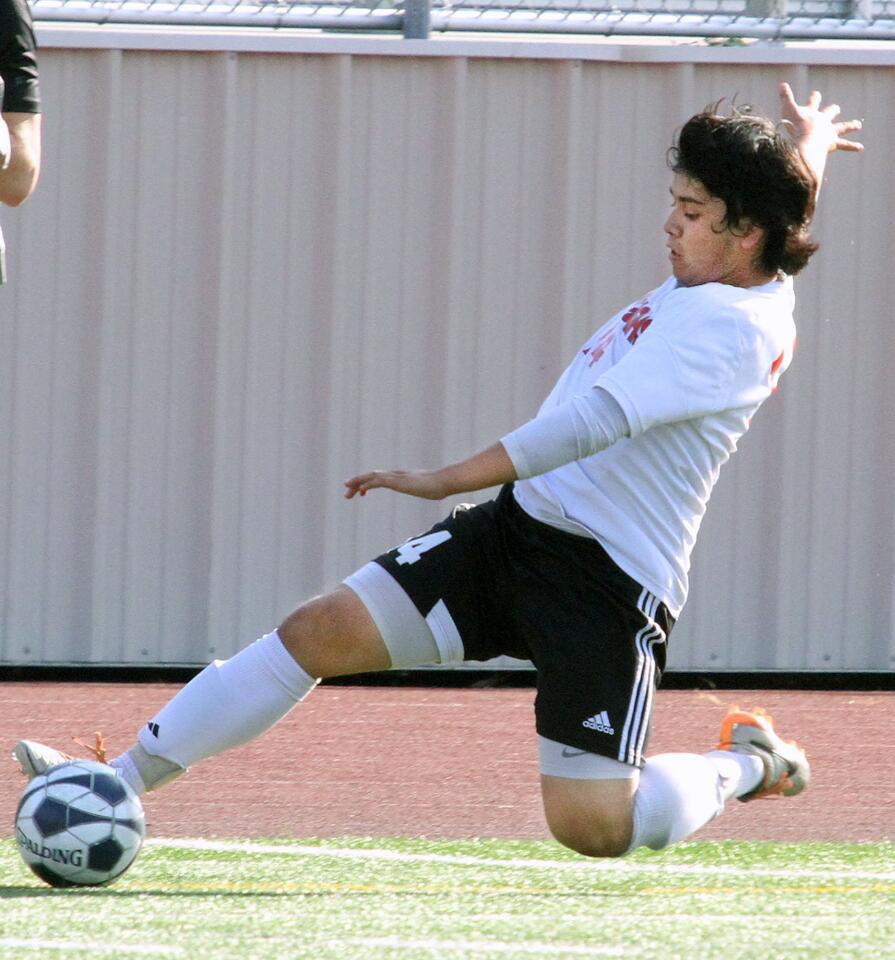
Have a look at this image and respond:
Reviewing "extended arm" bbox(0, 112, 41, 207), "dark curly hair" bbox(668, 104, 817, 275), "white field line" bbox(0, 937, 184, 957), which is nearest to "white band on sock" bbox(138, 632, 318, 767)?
"white field line" bbox(0, 937, 184, 957)

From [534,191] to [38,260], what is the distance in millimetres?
2032

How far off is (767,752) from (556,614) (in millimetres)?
697

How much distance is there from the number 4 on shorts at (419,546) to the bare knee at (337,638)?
0.15m

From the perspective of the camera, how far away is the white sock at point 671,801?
4.05m

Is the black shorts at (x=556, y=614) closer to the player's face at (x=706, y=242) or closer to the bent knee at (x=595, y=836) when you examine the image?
the bent knee at (x=595, y=836)

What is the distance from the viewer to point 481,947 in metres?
3.30

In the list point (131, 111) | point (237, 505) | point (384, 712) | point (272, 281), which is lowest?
point (384, 712)

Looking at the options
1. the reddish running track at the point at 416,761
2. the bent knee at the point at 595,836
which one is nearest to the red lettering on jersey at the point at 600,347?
the bent knee at the point at 595,836

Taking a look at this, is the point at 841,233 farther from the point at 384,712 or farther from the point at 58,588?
the point at 58,588

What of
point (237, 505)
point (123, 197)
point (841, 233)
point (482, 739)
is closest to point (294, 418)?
point (237, 505)

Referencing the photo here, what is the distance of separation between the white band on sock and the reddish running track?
0.93 meters

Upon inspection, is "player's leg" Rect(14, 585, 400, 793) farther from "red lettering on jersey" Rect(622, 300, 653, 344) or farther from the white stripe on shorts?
"red lettering on jersey" Rect(622, 300, 653, 344)

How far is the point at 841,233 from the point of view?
7848 mm

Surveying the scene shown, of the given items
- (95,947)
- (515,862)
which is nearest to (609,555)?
(515,862)
